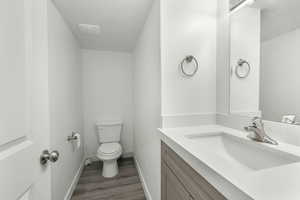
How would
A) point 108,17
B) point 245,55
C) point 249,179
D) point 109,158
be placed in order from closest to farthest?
point 249,179, point 245,55, point 108,17, point 109,158

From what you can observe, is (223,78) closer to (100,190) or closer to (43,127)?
(43,127)

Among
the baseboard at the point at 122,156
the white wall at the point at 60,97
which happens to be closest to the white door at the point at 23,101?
the white wall at the point at 60,97

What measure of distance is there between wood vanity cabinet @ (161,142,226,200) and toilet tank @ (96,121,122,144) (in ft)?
5.19

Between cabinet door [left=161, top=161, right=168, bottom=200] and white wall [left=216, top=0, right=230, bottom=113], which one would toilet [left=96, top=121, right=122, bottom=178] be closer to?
cabinet door [left=161, top=161, right=168, bottom=200]

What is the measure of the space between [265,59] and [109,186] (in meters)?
2.16

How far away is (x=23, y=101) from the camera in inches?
21.3

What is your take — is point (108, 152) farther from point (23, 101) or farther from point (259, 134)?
point (259, 134)

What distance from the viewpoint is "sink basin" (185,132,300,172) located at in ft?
2.18

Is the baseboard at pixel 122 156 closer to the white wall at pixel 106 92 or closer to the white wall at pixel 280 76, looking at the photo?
the white wall at pixel 106 92

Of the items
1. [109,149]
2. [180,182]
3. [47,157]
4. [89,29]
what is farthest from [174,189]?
[89,29]

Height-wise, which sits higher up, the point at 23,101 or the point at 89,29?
the point at 89,29

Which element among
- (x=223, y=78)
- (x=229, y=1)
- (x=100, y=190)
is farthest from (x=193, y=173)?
(x=100, y=190)

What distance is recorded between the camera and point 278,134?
0.83 meters

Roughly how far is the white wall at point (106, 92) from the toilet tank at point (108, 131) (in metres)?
0.20
